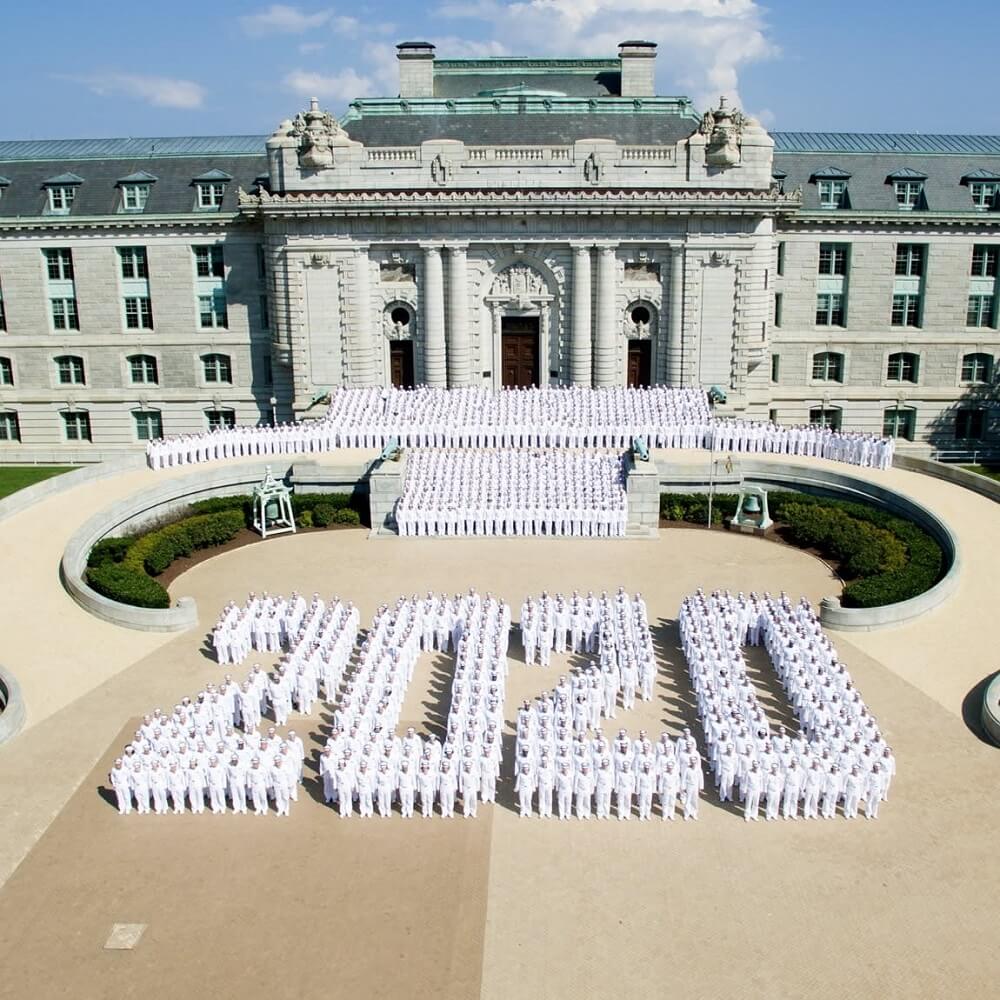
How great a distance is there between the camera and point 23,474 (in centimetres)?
5897

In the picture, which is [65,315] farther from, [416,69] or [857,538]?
[857,538]

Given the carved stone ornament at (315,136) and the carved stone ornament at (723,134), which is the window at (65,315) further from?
the carved stone ornament at (723,134)

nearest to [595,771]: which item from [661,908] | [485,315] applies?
[661,908]

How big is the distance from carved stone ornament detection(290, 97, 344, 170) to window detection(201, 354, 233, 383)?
13.0 m

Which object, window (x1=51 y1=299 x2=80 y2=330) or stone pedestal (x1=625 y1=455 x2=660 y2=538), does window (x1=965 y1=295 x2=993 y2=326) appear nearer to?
stone pedestal (x1=625 y1=455 x2=660 y2=538)

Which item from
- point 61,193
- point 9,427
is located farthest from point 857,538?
point 9,427

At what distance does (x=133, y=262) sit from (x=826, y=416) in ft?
136

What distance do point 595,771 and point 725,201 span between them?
3820 cm

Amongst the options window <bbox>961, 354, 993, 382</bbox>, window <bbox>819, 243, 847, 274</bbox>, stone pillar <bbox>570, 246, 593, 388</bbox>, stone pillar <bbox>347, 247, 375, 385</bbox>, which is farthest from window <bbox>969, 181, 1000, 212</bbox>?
stone pillar <bbox>347, 247, 375, 385</bbox>

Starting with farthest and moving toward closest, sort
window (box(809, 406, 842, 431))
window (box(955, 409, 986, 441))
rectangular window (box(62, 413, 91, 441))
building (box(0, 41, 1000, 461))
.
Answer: rectangular window (box(62, 413, 91, 441)), window (box(955, 409, 986, 441)), window (box(809, 406, 842, 431)), building (box(0, 41, 1000, 461))

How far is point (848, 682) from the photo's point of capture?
26859 millimetres

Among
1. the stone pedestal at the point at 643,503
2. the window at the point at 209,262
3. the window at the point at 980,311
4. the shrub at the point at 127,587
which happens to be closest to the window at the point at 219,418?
the window at the point at 209,262

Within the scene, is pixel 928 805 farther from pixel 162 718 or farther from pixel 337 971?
pixel 162 718

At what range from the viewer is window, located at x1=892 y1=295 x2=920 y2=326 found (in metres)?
61.5
